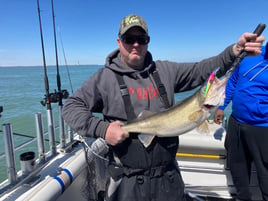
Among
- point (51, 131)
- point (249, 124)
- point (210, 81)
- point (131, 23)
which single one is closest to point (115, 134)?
point (210, 81)

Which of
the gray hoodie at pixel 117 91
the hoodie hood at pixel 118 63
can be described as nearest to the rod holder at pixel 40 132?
the gray hoodie at pixel 117 91

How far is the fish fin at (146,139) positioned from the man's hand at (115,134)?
13 cm

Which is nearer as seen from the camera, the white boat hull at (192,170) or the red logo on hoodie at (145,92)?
the red logo on hoodie at (145,92)

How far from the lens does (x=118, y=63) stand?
7.09ft

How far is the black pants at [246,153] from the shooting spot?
2799mm

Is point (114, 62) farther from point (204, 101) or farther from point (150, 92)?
point (204, 101)

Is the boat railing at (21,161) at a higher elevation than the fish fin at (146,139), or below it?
below

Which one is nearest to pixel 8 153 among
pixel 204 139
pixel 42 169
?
pixel 42 169

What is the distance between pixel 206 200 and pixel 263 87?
2.18 meters

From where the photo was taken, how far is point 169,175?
83.3 inches

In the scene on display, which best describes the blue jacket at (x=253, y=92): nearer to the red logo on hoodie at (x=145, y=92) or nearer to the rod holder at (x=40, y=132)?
the red logo on hoodie at (x=145, y=92)

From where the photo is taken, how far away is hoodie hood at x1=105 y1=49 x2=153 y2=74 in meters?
2.11

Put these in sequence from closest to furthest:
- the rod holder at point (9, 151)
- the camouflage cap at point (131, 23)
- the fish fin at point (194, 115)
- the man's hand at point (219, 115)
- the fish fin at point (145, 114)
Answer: the fish fin at point (194, 115) → the fish fin at point (145, 114) → the camouflage cap at point (131, 23) → the rod holder at point (9, 151) → the man's hand at point (219, 115)

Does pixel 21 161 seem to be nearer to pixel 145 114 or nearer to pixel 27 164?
pixel 27 164
